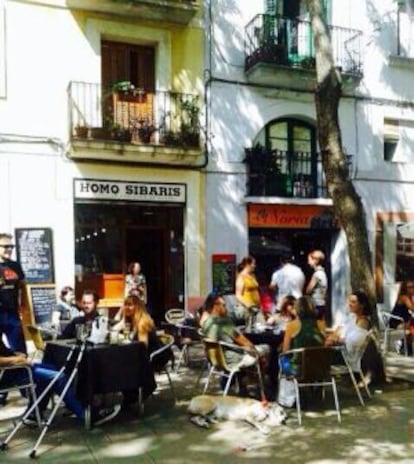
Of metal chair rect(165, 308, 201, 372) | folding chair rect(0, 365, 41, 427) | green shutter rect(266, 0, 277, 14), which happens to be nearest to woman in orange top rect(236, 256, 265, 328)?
metal chair rect(165, 308, 201, 372)

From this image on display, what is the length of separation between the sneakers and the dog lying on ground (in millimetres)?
732

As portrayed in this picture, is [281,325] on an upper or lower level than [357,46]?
lower

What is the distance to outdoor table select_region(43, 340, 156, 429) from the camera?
5.91 metres

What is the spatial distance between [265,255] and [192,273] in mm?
1965

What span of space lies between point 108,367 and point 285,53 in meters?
9.73

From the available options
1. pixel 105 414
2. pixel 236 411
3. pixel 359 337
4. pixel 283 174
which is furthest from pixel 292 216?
pixel 105 414

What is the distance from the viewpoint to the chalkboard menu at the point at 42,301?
38.5ft

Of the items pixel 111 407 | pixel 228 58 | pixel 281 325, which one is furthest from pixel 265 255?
pixel 111 407

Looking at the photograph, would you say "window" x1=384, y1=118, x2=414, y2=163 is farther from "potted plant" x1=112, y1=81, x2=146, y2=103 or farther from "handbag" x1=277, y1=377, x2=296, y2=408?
"handbag" x1=277, y1=377, x2=296, y2=408

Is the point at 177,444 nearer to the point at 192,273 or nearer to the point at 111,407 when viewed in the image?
the point at 111,407

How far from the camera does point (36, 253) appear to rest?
38.9ft

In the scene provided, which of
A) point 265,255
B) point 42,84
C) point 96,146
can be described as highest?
point 42,84

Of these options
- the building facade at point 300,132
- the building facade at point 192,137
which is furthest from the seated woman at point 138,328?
the building facade at point 300,132

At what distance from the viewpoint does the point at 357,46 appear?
14.9 m
